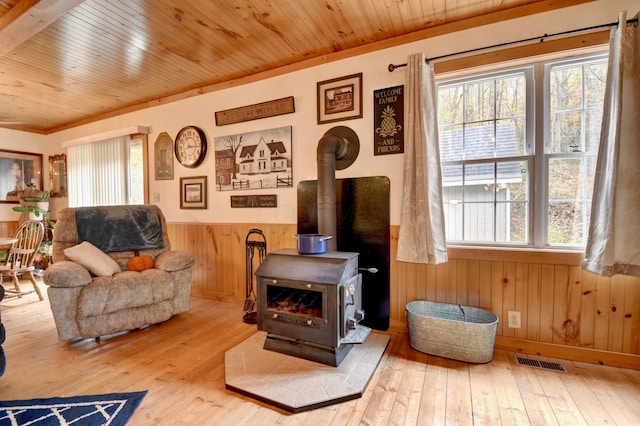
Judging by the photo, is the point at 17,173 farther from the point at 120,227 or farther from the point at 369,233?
the point at 369,233

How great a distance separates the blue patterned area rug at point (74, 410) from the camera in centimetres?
144

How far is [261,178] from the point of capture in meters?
3.06

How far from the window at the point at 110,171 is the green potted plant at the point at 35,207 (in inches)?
A: 20.4

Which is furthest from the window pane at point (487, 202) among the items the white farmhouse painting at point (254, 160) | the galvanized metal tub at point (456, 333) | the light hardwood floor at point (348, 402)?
the white farmhouse painting at point (254, 160)

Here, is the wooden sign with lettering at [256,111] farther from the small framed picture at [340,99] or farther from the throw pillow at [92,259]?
the throw pillow at [92,259]

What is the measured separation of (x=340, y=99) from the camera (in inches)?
104

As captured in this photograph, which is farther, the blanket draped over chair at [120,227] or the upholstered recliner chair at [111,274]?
the blanket draped over chair at [120,227]

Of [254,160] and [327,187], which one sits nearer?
[327,187]

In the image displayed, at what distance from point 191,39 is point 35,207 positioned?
4.14 metres

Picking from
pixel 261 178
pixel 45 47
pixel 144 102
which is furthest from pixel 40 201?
pixel 261 178

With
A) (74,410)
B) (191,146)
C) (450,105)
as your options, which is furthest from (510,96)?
(74,410)

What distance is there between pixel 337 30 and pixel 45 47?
2.51 meters

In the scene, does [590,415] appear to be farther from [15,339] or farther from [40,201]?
[40,201]

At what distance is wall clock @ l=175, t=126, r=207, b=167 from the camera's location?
3.38 m
